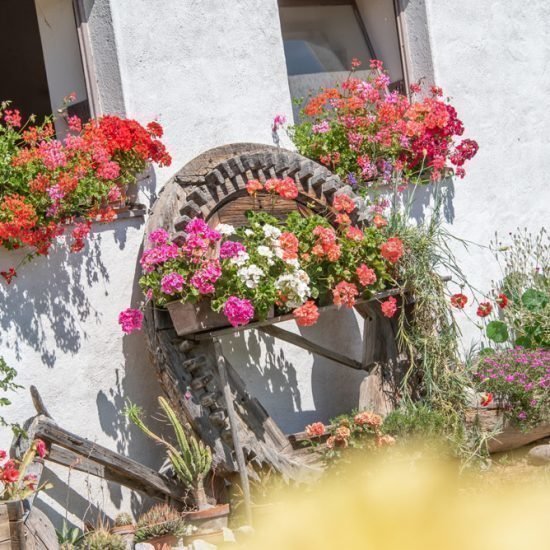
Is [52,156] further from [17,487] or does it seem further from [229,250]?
[17,487]

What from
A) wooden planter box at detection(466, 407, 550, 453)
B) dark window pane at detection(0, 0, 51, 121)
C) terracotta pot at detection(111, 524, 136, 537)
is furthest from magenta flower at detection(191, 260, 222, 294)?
dark window pane at detection(0, 0, 51, 121)

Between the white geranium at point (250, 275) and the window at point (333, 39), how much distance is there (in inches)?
88.3

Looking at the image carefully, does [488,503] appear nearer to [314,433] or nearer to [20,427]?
[314,433]

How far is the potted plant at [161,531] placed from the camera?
200 inches

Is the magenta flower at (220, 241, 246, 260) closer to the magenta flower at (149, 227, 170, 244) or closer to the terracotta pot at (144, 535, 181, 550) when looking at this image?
the magenta flower at (149, 227, 170, 244)

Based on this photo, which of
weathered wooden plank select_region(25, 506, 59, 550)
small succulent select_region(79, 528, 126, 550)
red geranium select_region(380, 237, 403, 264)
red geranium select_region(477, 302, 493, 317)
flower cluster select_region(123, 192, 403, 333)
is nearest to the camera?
weathered wooden plank select_region(25, 506, 59, 550)

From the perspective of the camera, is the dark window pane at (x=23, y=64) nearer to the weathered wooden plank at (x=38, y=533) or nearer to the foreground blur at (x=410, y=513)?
the foreground blur at (x=410, y=513)

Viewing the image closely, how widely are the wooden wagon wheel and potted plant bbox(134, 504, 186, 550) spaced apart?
0.40 m

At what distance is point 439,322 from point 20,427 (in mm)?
2592

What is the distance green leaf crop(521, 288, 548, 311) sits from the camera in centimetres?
745

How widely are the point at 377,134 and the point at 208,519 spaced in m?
2.80

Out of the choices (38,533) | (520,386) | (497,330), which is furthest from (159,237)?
(497,330)

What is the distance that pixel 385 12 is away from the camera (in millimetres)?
7590

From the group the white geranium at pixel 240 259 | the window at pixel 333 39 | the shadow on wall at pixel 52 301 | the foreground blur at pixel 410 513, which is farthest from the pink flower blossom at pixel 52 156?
the window at pixel 333 39
